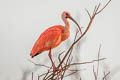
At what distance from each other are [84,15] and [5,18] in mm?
442

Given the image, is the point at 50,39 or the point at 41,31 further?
the point at 41,31

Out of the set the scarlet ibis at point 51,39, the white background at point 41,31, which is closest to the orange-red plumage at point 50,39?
the scarlet ibis at point 51,39

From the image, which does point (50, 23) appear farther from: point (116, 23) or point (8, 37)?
point (116, 23)

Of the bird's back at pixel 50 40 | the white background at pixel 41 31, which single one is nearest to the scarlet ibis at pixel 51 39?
the bird's back at pixel 50 40

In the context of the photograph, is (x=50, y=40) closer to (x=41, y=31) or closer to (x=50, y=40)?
(x=50, y=40)

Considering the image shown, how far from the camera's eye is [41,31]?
102 cm

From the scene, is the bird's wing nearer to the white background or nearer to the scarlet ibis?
the scarlet ibis

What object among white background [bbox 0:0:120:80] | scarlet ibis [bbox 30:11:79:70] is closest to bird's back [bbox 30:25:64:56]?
scarlet ibis [bbox 30:11:79:70]

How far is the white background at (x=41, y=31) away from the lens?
97cm

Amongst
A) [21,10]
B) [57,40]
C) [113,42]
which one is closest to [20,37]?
[21,10]

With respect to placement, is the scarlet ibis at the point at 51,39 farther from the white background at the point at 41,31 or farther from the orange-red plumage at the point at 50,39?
the white background at the point at 41,31

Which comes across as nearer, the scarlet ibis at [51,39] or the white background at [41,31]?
the scarlet ibis at [51,39]

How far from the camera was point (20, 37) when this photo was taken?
3.26 ft

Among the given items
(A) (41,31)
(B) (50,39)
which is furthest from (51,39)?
(A) (41,31)
